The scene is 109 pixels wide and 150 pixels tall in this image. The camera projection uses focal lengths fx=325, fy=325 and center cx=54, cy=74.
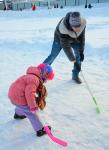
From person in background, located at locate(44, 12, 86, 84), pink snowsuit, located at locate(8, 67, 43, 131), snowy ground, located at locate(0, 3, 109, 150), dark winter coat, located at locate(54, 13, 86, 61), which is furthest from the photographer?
dark winter coat, located at locate(54, 13, 86, 61)

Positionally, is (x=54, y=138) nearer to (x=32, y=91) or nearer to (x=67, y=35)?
(x=32, y=91)

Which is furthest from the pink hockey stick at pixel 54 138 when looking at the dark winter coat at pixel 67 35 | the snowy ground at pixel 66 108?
the dark winter coat at pixel 67 35

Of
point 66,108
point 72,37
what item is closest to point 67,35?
point 72,37

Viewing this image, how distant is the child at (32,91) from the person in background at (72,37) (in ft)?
4.57

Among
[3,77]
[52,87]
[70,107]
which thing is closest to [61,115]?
[70,107]

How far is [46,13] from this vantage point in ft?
93.3

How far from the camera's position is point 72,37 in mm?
5645

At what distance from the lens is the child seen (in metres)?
3.92

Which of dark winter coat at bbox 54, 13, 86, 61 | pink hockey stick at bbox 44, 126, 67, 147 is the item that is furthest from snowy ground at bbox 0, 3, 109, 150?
dark winter coat at bbox 54, 13, 86, 61

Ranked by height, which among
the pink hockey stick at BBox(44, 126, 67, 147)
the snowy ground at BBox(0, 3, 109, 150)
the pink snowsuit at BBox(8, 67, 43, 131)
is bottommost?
the snowy ground at BBox(0, 3, 109, 150)

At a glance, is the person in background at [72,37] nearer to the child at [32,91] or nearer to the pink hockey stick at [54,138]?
the child at [32,91]

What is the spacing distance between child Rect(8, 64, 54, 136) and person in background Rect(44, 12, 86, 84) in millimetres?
1393

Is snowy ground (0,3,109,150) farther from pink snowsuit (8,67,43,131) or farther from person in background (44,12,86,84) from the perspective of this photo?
person in background (44,12,86,84)

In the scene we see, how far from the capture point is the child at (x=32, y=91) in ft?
12.9
